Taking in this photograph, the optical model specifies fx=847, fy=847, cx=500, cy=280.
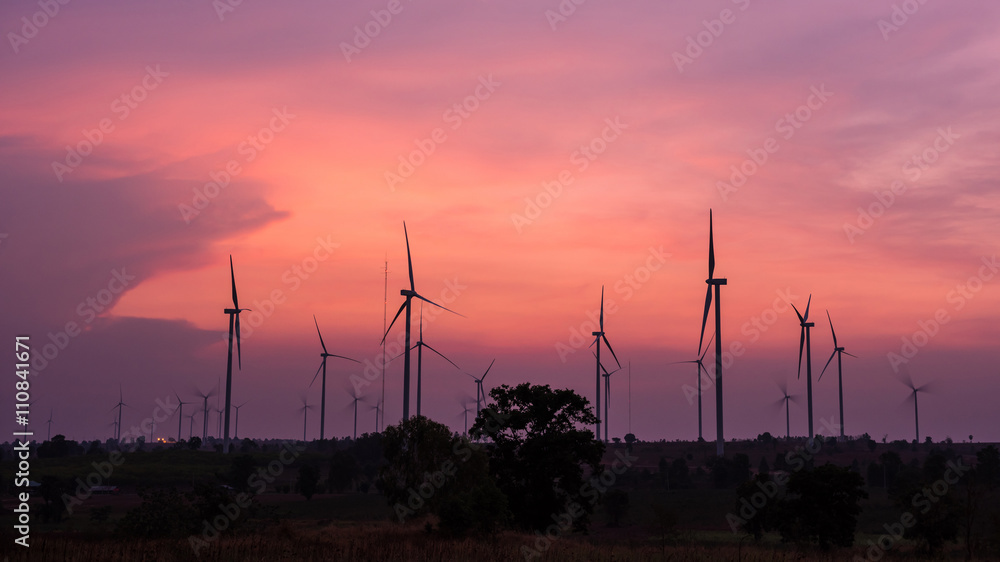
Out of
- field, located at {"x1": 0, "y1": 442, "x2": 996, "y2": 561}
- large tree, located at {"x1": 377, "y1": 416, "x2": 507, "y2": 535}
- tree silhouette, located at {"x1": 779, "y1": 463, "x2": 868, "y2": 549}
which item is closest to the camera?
field, located at {"x1": 0, "y1": 442, "x2": 996, "y2": 561}

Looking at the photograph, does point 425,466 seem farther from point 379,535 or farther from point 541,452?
point 379,535

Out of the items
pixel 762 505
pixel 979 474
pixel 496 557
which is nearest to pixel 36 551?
pixel 496 557

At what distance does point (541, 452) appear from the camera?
77.0 m

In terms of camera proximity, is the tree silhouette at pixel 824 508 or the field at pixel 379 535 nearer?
the field at pixel 379 535

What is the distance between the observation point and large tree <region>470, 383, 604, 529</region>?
75.8 meters

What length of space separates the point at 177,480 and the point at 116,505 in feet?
157

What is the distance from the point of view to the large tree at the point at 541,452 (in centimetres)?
7581

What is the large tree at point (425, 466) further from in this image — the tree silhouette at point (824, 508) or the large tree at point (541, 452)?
the tree silhouette at point (824, 508)

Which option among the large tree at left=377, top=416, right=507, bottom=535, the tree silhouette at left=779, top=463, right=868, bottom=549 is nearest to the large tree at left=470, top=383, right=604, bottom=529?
the large tree at left=377, top=416, right=507, bottom=535

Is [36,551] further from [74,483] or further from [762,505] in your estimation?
[74,483]

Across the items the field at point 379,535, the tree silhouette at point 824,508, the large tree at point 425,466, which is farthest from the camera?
the large tree at point 425,466

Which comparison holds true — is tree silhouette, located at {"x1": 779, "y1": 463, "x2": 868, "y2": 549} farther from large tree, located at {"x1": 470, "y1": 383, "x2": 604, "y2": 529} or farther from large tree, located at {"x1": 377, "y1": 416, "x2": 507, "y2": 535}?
large tree, located at {"x1": 377, "y1": 416, "x2": 507, "y2": 535}

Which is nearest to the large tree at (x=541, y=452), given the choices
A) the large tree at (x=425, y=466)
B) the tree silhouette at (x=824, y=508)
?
the large tree at (x=425, y=466)

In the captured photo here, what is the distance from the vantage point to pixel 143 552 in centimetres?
3008
